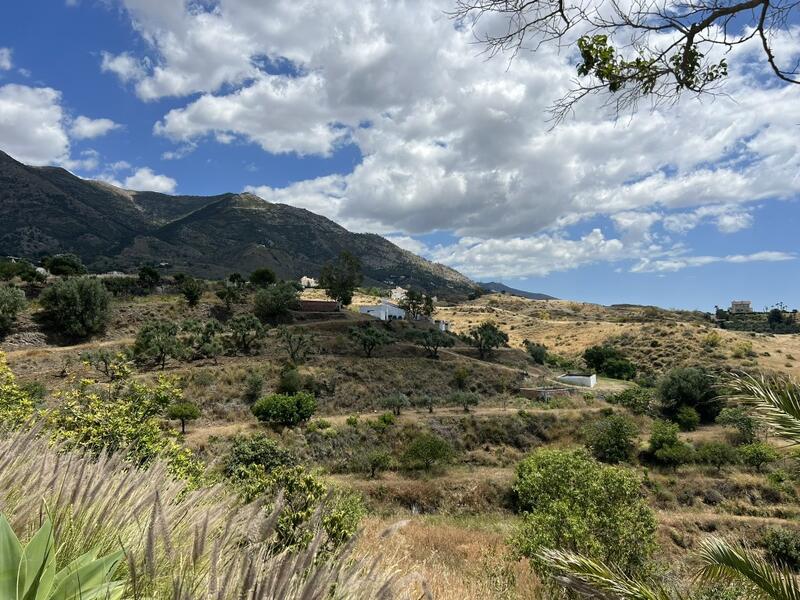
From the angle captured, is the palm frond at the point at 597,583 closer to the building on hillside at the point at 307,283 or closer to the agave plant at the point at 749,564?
the agave plant at the point at 749,564

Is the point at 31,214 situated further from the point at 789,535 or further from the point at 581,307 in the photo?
the point at 789,535

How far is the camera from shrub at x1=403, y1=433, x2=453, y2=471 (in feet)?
95.6

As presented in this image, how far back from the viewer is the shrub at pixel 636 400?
134ft

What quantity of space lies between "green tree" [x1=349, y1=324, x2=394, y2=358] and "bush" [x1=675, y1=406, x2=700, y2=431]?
1137 inches

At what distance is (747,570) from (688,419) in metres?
41.4

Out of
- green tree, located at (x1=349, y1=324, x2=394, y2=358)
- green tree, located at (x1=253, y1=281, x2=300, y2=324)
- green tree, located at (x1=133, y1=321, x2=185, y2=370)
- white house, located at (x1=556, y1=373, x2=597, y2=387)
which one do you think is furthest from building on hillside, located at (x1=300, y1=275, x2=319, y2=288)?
white house, located at (x1=556, y1=373, x2=597, y2=387)

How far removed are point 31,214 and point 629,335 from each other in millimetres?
174703

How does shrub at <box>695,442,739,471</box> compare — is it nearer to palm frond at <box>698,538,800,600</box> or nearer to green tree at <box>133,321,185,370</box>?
palm frond at <box>698,538,800,600</box>

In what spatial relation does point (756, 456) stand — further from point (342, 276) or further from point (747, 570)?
point (342, 276)

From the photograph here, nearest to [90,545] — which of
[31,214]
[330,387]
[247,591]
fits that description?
[247,591]

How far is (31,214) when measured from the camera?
481ft

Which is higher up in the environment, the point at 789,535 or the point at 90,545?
the point at 90,545

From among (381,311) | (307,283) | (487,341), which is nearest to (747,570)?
(487,341)

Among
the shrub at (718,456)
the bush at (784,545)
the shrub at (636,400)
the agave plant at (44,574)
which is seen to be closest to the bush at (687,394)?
the shrub at (636,400)
